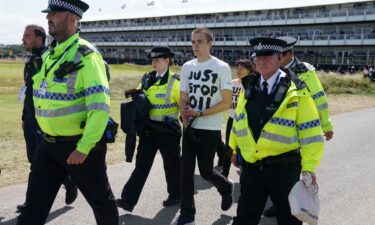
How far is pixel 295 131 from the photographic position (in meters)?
3.49

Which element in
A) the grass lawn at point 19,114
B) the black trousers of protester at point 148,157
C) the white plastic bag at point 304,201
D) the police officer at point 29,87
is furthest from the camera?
the grass lawn at point 19,114

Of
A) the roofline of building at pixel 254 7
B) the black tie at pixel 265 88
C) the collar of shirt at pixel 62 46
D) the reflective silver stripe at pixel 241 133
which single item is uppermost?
the roofline of building at pixel 254 7

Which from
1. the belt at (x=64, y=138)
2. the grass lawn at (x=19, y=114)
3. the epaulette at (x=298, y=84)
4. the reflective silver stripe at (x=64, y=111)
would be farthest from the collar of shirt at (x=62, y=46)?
the grass lawn at (x=19, y=114)

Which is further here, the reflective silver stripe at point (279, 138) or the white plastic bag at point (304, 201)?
the reflective silver stripe at point (279, 138)

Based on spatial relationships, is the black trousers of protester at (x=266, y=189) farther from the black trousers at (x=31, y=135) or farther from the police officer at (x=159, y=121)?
the black trousers at (x=31, y=135)

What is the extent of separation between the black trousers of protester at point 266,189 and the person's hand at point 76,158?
1312mm

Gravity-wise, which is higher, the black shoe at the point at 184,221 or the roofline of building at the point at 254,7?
the roofline of building at the point at 254,7

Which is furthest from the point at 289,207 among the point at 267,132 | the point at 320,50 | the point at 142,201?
the point at 320,50

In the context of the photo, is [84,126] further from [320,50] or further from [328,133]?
[320,50]

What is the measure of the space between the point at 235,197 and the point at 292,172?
2.69 m

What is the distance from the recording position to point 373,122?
14.8m

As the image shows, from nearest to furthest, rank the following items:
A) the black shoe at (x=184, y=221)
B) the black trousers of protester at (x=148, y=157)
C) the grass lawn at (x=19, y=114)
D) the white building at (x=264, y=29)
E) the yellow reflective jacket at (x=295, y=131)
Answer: the yellow reflective jacket at (x=295, y=131) < the black shoe at (x=184, y=221) < the black trousers of protester at (x=148, y=157) < the grass lawn at (x=19, y=114) < the white building at (x=264, y=29)

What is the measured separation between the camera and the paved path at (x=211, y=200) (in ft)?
16.5

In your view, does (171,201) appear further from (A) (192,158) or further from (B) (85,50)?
(B) (85,50)
